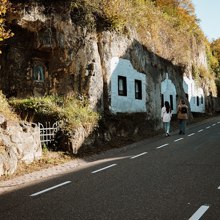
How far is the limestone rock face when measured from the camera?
1084cm

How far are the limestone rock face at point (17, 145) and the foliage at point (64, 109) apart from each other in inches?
69.1

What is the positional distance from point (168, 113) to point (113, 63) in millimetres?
4205

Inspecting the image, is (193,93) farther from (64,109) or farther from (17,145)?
(17,145)

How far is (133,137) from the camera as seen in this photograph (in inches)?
768

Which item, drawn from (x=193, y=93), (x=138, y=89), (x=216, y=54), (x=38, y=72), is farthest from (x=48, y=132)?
(x=216, y=54)

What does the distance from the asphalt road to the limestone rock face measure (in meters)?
1.89

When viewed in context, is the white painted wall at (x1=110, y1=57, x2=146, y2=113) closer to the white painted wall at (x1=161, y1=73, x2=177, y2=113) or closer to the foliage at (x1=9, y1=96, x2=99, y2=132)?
the foliage at (x1=9, y1=96, x2=99, y2=132)

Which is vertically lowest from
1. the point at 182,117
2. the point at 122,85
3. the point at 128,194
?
the point at 128,194

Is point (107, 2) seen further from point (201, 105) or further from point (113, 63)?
point (201, 105)

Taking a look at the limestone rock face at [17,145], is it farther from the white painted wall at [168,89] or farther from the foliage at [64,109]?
the white painted wall at [168,89]

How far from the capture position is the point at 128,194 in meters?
7.23

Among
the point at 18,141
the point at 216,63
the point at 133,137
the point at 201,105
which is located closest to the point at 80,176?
the point at 18,141

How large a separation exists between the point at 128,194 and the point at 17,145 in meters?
5.78

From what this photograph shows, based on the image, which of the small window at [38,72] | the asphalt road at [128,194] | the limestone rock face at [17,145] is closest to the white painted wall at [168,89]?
the small window at [38,72]
